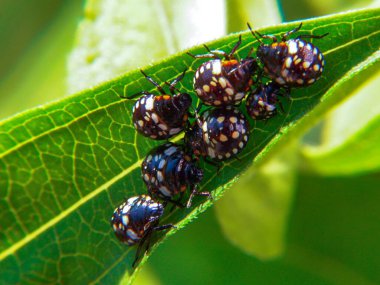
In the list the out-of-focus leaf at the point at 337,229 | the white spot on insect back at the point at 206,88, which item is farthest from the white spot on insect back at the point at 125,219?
the out-of-focus leaf at the point at 337,229

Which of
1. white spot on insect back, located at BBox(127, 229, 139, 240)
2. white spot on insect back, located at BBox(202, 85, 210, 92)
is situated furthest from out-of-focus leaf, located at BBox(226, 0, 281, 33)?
white spot on insect back, located at BBox(127, 229, 139, 240)

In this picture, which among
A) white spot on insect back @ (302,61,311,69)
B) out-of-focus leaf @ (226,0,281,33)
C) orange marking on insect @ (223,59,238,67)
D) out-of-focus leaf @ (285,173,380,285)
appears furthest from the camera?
out-of-focus leaf @ (285,173,380,285)

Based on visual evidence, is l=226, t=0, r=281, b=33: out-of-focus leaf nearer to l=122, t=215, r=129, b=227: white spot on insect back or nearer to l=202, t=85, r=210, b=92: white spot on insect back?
l=202, t=85, r=210, b=92: white spot on insect back

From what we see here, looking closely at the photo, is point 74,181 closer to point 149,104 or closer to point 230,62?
point 149,104

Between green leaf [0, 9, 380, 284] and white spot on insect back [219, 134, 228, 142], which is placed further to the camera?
white spot on insect back [219, 134, 228, 142]

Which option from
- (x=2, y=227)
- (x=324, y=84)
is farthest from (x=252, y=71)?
(x=2, y=227)

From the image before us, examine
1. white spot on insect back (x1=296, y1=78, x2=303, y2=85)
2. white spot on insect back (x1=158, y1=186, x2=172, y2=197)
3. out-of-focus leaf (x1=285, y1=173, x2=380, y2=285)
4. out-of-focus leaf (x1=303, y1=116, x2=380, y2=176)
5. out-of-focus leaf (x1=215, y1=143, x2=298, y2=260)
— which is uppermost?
white spot on insect back (x1=296, y1=78, x2=303, y2=85)

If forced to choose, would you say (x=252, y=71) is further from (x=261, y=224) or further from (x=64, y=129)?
(x=261, y=224)
